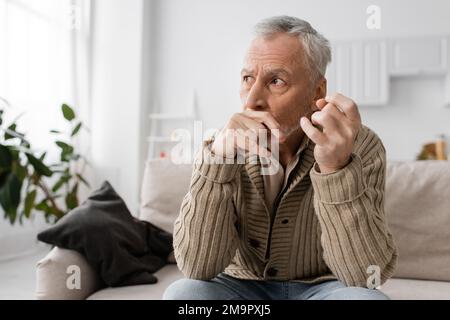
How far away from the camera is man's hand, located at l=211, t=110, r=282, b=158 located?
912mm

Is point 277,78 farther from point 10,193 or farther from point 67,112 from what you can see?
point 67,112

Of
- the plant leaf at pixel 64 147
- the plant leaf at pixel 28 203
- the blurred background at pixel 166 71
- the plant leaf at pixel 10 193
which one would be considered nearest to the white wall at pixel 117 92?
the blurred background at pixel 166 71

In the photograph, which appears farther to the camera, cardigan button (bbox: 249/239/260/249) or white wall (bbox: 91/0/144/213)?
white wall (bbox: 91/0/144/213)

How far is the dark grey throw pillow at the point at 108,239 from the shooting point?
1480mm

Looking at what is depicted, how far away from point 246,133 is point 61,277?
84 cm

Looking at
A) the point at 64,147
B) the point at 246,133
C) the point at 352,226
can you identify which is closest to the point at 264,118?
the point at 246,133

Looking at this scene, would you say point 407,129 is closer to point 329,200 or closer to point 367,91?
point 367,91

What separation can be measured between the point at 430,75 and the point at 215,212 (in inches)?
139

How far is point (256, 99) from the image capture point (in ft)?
3.31

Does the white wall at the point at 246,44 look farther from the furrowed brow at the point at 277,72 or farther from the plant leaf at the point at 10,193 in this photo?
the furrowed brow at the point at 277,72

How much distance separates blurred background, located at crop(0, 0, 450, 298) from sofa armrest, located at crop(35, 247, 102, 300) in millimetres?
2231

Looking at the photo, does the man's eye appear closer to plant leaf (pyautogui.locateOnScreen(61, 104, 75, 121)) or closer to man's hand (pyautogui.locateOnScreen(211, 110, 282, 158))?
man's hand (pyautogui.locateOnScreen(211, 110, 282, 158))

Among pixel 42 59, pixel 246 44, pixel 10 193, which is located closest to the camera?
pixel 10 193

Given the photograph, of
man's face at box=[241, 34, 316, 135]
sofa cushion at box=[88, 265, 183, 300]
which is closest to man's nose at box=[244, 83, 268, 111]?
man's face at box=[241, 34, 316, 135]
